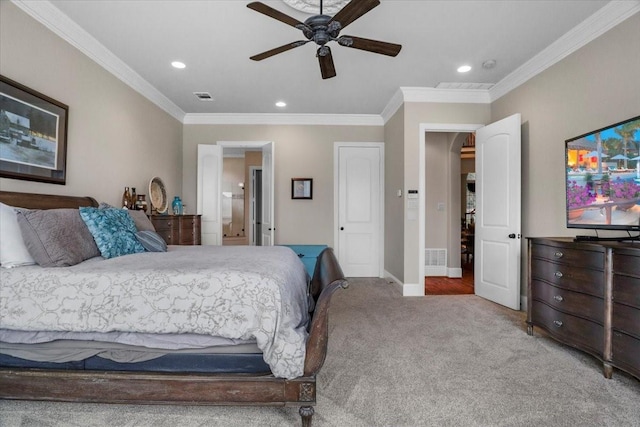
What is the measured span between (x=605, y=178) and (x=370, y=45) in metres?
2.01

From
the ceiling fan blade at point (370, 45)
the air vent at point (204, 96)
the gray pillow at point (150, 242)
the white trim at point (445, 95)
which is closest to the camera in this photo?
the ceiling fan blade at point (370, 45)

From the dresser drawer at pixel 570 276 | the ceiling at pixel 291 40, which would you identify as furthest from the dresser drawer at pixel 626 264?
the ceiling at pixel 291 40

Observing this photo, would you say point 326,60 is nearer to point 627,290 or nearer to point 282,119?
point 627,290

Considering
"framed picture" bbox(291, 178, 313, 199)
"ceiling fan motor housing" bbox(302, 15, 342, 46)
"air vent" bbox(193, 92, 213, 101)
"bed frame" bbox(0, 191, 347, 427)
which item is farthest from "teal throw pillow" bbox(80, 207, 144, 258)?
"framed picture" bbox(291, 178, 313, 199)

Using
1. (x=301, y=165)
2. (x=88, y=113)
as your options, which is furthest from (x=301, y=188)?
(x=88, y=113)

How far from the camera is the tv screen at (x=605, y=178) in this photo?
7.08 feet

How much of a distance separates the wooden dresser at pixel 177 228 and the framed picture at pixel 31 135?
116 centimetres

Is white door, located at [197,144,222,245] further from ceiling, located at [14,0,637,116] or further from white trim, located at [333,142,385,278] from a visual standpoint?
white trim, located at [333,142,385,278]

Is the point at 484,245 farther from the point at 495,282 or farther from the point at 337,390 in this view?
the point at 337,390

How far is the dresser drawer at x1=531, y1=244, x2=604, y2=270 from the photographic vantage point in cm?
210

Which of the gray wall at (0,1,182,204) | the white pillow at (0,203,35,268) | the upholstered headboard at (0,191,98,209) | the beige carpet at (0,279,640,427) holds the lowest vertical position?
the beige carpet at (0,279,640,427)

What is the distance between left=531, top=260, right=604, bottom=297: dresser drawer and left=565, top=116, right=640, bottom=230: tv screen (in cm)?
40

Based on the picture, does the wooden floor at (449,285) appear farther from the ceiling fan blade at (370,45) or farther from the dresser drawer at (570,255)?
the ceiling fan blade at (370,45)

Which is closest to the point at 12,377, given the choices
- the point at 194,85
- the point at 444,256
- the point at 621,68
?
the point at 194,85
